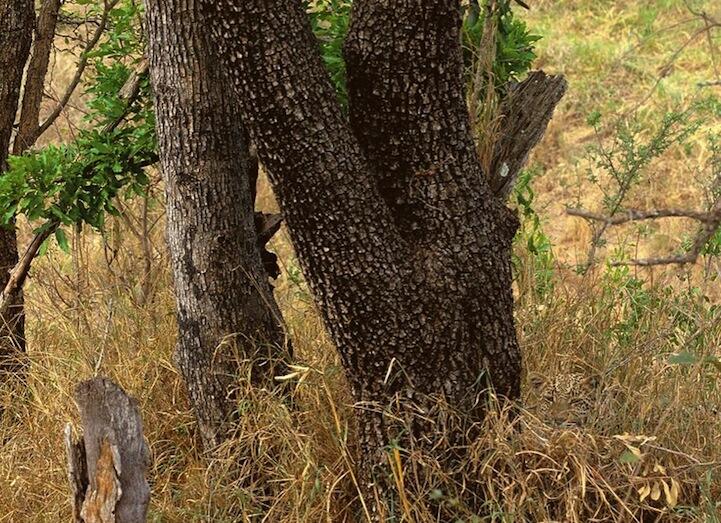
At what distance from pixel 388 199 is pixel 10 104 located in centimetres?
184

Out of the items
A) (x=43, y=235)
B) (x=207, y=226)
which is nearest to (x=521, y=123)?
(x=207, y=226)

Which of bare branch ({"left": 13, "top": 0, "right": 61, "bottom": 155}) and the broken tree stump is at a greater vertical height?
bare branch ({"left": 13, "top": 0, "right": 61, "bottom": 155})

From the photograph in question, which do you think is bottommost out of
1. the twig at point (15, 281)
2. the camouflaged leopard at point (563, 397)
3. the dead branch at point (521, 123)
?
the camouflaged leopard at point (563, 397)

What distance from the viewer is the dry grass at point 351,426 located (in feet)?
9.36

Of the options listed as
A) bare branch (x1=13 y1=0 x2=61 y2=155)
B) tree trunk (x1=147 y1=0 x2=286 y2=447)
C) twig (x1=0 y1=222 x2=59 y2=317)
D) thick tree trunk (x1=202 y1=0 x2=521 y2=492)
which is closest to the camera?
thick tree trunk (x1=202 y1=0 x2=521 y2=492)

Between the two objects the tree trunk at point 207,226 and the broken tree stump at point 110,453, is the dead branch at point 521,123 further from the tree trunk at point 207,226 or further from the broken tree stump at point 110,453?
the broken tree stump at point 110,453

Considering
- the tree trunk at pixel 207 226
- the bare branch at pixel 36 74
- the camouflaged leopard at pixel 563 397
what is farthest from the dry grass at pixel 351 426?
the bare branch at pixel 36 74

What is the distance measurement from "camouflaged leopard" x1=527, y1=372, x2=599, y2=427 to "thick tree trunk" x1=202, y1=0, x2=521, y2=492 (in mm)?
288

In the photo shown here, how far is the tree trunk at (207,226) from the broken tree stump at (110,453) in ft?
3.05

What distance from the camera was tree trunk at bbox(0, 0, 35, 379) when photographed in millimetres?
3793

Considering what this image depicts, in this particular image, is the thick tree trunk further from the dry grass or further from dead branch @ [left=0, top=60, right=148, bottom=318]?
dead branch @ [left=0, top=60, right=148, bottom=318]

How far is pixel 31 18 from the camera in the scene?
3871mm

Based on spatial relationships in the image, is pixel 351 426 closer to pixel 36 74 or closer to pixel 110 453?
pixel 110 453

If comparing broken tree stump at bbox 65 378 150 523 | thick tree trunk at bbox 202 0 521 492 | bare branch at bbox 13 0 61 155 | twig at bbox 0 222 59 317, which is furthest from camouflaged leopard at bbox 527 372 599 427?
bare branch at bbox 13 0 61 155
